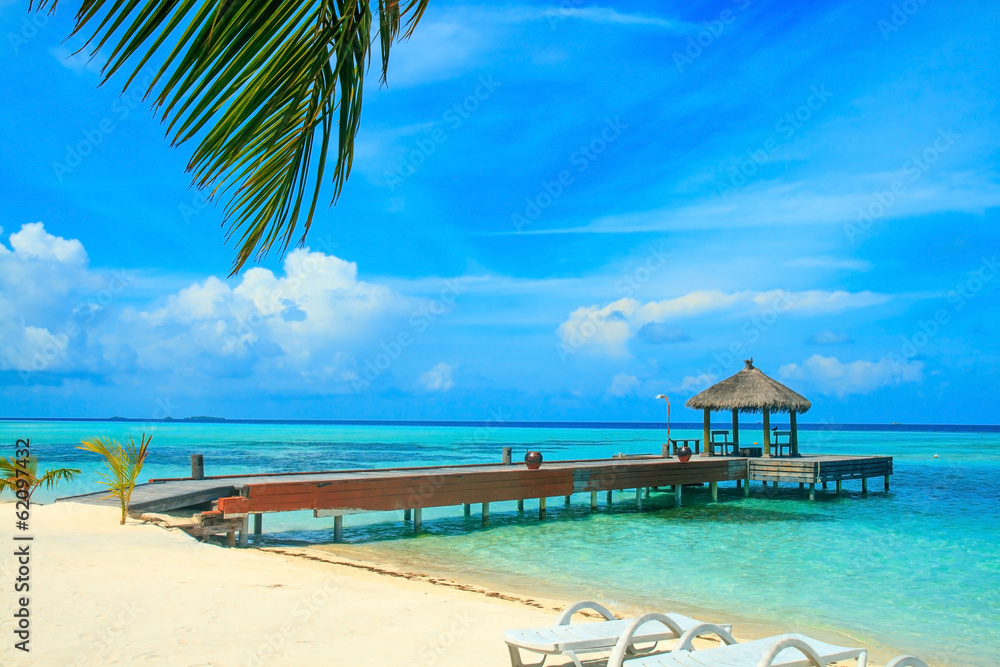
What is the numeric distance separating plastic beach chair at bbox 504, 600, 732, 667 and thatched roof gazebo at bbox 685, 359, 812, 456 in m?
19.5

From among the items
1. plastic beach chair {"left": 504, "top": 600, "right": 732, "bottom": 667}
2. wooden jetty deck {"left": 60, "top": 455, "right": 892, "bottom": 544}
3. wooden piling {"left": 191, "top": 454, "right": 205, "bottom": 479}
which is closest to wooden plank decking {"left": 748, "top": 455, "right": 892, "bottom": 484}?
wooden jetty deck {"left": 60, "top": 455, "right": 892, "bottom": 544}

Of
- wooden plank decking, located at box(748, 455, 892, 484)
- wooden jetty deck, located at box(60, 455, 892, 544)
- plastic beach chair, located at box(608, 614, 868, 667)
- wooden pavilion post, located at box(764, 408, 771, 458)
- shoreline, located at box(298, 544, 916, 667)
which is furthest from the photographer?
wooden pavilion post, located at box(764, 408, 771, 458)

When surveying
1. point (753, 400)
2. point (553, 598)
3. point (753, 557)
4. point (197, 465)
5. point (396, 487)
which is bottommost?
point (753, 557)

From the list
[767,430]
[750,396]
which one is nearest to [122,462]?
[767,430]

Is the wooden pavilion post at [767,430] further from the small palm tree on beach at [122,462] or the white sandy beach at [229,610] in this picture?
the small palm tree on beach at [122,462]

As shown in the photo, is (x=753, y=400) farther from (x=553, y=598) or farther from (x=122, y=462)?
(x=122, y=462)

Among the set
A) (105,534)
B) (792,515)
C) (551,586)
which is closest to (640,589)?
(551,586)

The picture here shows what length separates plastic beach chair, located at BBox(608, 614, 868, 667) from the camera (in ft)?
15.8

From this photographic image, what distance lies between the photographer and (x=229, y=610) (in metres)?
7.29

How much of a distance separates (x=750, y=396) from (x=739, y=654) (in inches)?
814

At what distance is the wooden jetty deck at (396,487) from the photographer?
12531mm

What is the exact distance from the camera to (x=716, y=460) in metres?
22.3

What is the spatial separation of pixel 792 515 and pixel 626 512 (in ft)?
14.5

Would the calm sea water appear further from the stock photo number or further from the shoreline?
the stock photo number
